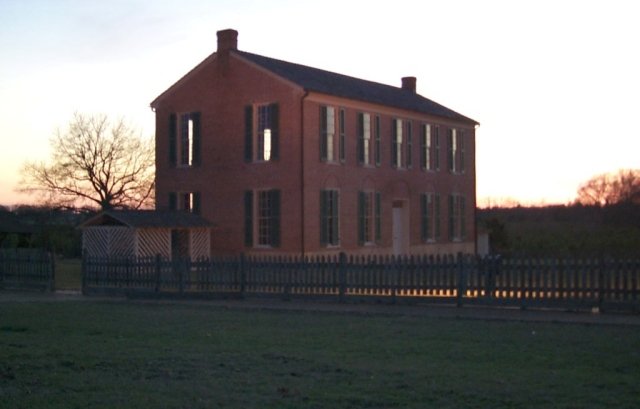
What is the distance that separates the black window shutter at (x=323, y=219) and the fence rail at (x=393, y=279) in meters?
10.2

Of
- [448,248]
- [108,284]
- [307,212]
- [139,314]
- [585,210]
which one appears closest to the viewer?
[139,314]

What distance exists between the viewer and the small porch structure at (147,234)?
30.5 metres

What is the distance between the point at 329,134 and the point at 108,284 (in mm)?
11980

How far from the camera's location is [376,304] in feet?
64.9

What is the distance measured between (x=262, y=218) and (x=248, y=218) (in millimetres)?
640

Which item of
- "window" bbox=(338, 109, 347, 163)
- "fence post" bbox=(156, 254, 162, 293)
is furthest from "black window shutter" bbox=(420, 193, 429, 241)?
"fence post" bbox=(156, 254, 162, 293)

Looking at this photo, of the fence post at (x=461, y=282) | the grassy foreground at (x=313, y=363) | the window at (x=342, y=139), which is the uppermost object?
the window at (x=342, y=139)

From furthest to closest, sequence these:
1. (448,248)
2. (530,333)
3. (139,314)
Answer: (448,248)
(139,314)
(530,333)

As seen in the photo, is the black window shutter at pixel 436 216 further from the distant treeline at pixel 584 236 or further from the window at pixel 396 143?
the window at pixel 396 143

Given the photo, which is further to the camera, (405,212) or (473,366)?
(405,212)

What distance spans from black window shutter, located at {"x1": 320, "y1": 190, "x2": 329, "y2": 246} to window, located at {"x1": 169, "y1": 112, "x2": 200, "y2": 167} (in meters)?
5.69

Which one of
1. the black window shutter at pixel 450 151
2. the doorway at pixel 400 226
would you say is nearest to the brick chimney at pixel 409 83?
the black window shutter at pixel 450 151

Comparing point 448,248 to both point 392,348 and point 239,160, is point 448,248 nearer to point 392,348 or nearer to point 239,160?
point 239,160

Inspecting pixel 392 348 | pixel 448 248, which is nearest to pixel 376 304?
pixel 392 348
